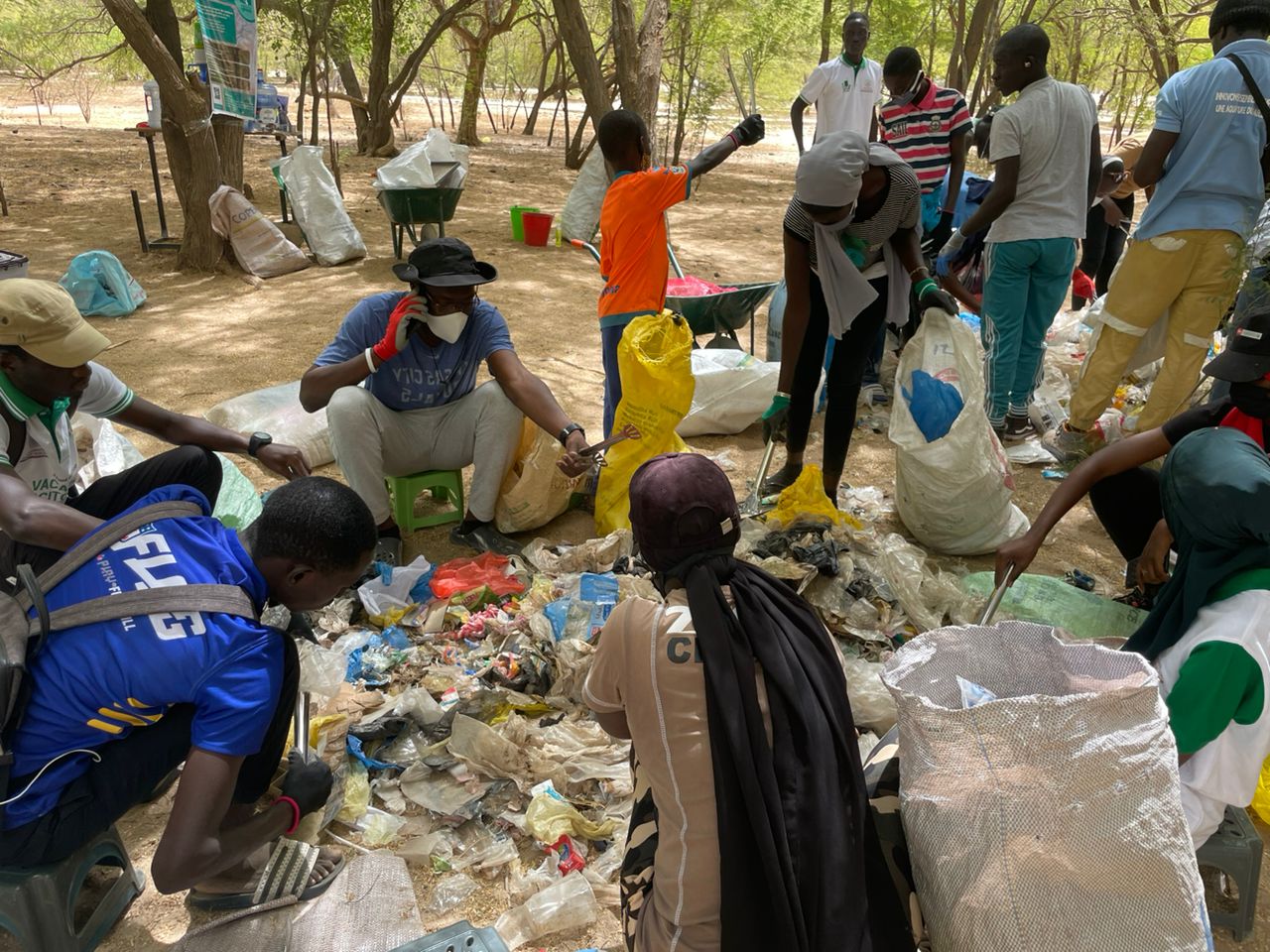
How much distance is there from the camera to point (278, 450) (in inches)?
107

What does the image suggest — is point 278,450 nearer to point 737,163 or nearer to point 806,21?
point 737,163

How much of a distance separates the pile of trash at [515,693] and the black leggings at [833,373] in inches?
17.6

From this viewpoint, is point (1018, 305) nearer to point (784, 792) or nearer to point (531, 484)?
point (531, 484)

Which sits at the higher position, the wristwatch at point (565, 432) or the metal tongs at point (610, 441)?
the wristwatch at point (565, 432)

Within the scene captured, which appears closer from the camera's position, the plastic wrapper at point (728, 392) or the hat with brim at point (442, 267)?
the hat with brim at point (442, 267)

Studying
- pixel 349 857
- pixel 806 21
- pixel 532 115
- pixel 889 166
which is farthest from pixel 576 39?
pixel 806 21

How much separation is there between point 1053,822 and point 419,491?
107 inches

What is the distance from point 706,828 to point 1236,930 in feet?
4.57

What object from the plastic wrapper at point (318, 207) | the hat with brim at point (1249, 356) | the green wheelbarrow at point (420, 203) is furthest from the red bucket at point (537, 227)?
the hat with brim at point (1249, 356)

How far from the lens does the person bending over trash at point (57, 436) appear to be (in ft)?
6.69

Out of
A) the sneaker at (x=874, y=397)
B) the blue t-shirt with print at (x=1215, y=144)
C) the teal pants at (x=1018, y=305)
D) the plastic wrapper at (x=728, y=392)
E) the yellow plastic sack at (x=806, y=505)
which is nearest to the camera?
the yellow plastic sack at (x=806, y=505)

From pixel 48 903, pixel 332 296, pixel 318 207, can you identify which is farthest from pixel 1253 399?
pixel 318 207

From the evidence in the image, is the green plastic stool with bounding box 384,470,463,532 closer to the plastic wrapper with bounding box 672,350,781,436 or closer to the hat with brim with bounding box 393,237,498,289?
the hat with brim with bounding box 393,237,498,289

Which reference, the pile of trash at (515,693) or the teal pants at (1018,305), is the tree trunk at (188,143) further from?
the teal pants at (1018,305)
